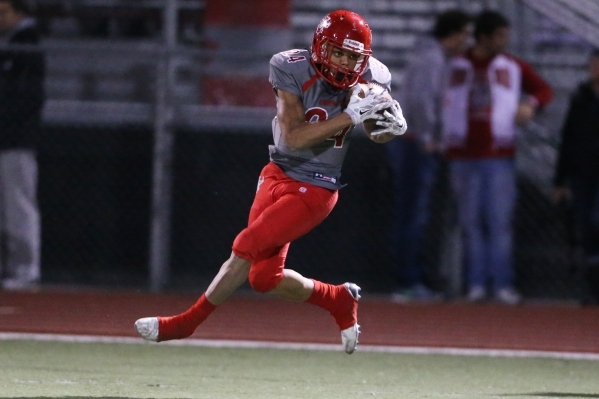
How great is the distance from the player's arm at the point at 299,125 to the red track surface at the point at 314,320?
2.23 meters

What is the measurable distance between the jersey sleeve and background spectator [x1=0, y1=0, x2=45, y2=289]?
4.28 meters

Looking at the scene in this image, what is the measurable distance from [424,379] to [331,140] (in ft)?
4.40

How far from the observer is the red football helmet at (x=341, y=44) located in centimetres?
566

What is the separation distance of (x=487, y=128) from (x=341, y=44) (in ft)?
13.5

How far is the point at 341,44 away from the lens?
5.64m

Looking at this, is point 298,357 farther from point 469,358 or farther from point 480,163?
point 480,163

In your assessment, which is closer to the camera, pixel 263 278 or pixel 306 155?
pixel 263 278

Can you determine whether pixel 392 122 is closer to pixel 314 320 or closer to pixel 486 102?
pixel 314 320

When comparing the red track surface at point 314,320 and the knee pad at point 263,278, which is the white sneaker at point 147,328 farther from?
the red track surface at point 314,320

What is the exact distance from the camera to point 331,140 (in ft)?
19.7

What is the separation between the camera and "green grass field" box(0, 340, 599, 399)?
557cm

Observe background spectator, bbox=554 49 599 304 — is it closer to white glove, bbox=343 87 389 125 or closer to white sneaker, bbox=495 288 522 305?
white sneaker, bbox=495 288 522 305

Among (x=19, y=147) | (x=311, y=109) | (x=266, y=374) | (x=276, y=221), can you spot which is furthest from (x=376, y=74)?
(x=19, y=147)

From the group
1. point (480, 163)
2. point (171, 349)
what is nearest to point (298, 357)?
point (171, 349)
